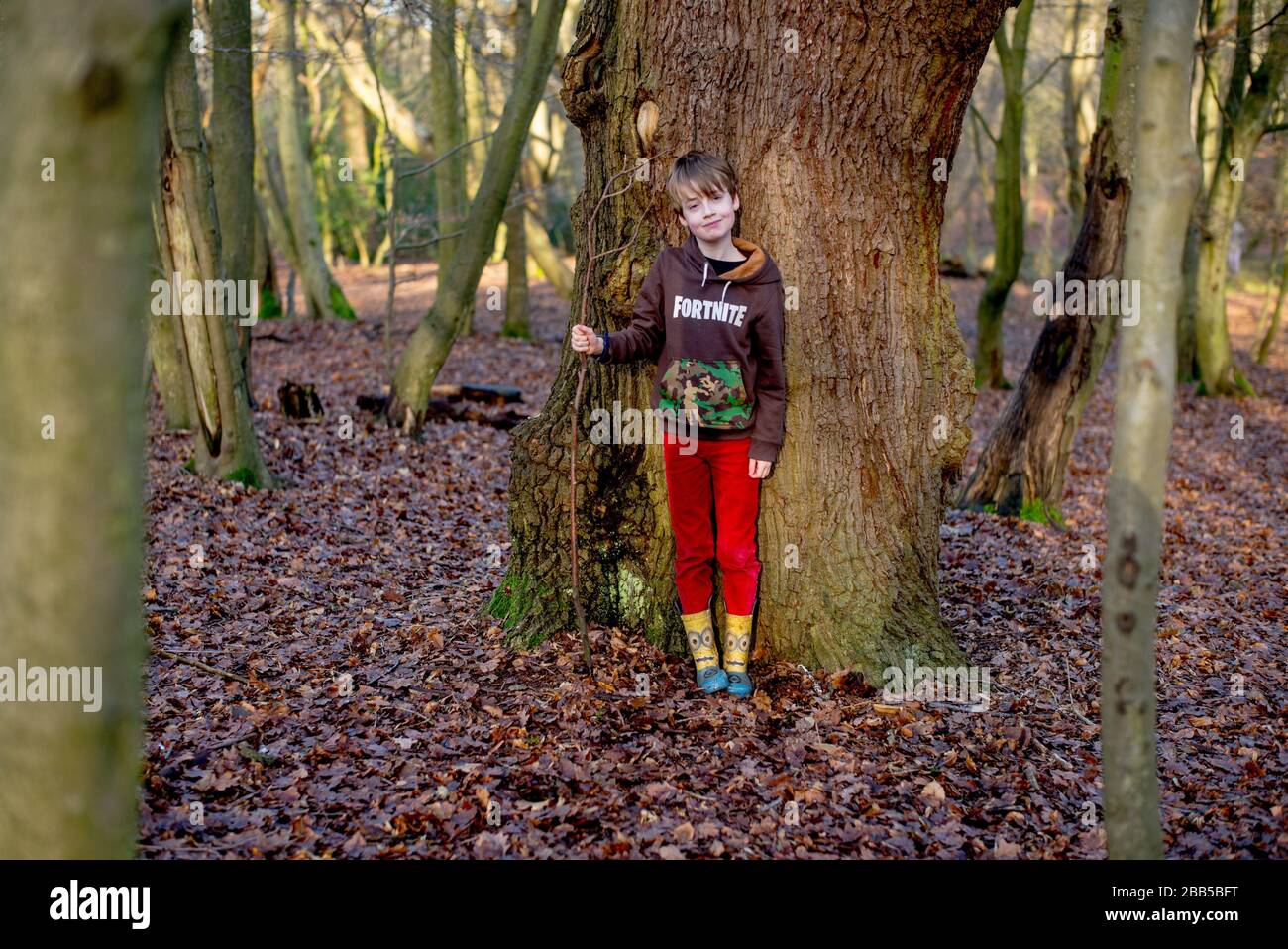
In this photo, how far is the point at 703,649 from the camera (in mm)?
4387

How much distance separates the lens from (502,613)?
195 inches

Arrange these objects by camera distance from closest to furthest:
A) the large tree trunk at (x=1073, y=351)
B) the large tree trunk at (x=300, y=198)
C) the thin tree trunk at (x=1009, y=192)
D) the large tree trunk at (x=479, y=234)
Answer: the large tree trunk at (x=1073, y=351) < the large tree trunk at (x=479, y=234) < the thin tree trunk at (x=1009, y=192) < the large tree trunk at (x=300, y=198)

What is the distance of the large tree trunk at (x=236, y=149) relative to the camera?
30.6 feet

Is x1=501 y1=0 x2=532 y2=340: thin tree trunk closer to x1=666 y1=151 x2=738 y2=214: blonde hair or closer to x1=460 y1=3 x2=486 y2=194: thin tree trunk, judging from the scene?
x1=460 y1=3 x2=486 y2=194: thin tree trunk

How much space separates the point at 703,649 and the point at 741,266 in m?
1.60

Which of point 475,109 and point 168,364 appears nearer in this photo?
point 168,364

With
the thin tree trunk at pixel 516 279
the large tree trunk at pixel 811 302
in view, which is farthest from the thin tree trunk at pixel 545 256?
the large tree trunk at pixel 811 302

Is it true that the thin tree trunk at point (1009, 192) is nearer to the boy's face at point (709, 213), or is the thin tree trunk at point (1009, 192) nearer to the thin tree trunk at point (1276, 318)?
the thin tree trunk at point (1276, 318)

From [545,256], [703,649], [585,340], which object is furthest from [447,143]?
[703,649]

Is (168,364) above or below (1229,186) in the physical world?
below

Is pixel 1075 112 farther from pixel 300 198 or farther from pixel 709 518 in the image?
pixel 709 518

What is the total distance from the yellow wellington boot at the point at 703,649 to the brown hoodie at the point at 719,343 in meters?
0.74

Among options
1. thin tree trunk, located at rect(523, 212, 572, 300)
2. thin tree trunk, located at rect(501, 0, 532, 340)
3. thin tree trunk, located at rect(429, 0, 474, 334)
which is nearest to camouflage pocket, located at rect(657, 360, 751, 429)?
thin tree trunk, located at rect(429, 0, 474, 334)

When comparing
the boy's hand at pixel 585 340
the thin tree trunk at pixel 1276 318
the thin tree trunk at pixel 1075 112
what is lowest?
the boy's hand at pixel 585 340
